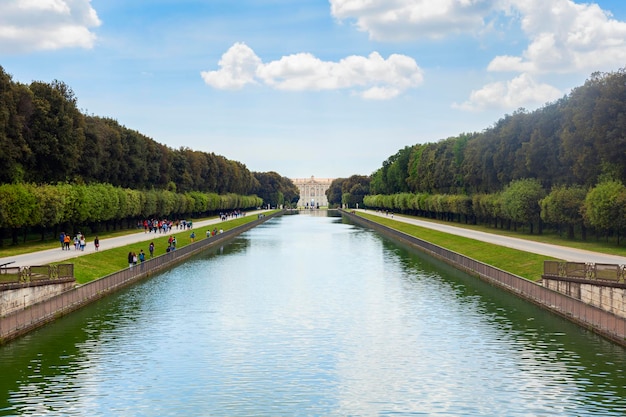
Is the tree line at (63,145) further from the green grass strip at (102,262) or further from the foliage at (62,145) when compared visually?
the green grass strip at (102,262)

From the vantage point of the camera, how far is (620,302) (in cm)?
3164

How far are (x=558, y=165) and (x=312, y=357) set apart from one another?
62.6m

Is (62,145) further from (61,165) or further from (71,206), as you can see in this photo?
(71,206)

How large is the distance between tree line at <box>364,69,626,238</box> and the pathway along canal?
25.8m

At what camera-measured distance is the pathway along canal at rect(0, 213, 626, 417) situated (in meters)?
22.4

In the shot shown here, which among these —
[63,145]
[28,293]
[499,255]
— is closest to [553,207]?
[499,255]

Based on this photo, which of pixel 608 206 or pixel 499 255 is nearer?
pixel 499 255

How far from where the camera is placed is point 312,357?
92.9 feet

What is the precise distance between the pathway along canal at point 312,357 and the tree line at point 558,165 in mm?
25835

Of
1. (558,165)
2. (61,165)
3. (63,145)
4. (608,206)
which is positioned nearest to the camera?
(608,206)

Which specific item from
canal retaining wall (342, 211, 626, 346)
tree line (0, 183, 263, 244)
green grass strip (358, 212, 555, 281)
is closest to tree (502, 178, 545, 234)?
green grass strip (358, 212, 555, 281)

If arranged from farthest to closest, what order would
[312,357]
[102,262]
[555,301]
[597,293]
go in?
[102,262] < [555,301] < [597,293] < [312,357]

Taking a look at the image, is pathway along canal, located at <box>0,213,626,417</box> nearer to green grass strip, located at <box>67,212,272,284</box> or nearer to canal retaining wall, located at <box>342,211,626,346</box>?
canal retaining wall, located at <box>342,211,626,346</box>

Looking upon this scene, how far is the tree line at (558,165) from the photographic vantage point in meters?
65.9
